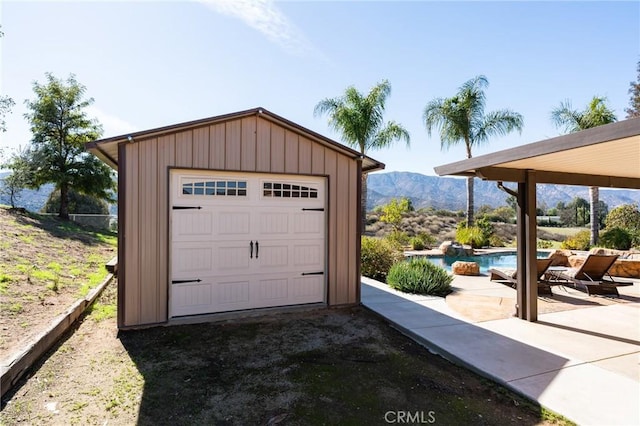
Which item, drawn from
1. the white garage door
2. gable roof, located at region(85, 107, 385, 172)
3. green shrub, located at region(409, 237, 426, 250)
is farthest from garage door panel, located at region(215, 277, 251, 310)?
green shrub, located at region(409, 237, 426, 250)

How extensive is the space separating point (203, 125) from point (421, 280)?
520 centimetres

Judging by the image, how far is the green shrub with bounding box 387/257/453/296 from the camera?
6.93 metres

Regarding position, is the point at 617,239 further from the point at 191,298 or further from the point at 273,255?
the point at 191,298

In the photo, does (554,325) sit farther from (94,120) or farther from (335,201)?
(94,120)

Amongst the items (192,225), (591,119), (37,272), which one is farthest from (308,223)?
(591,119)

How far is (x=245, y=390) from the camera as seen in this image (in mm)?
3186

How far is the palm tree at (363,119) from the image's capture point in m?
15.4

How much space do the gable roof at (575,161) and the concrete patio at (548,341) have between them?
2.17 m

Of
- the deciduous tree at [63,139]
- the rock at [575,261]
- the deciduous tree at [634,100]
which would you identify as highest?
the deciduous tree at [634,100]

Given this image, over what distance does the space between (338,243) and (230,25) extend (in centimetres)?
600

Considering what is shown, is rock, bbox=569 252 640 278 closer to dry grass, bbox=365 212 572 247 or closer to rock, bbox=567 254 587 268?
rock, bbox=567 254 587 268

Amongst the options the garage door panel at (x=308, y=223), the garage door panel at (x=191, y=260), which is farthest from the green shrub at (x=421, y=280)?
the garage door panel at (x=191, y=260)

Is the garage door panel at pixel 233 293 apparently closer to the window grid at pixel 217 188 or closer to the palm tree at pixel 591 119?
the window grid at pixel 217 188

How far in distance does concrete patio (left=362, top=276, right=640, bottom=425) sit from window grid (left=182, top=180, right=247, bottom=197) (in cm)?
311
